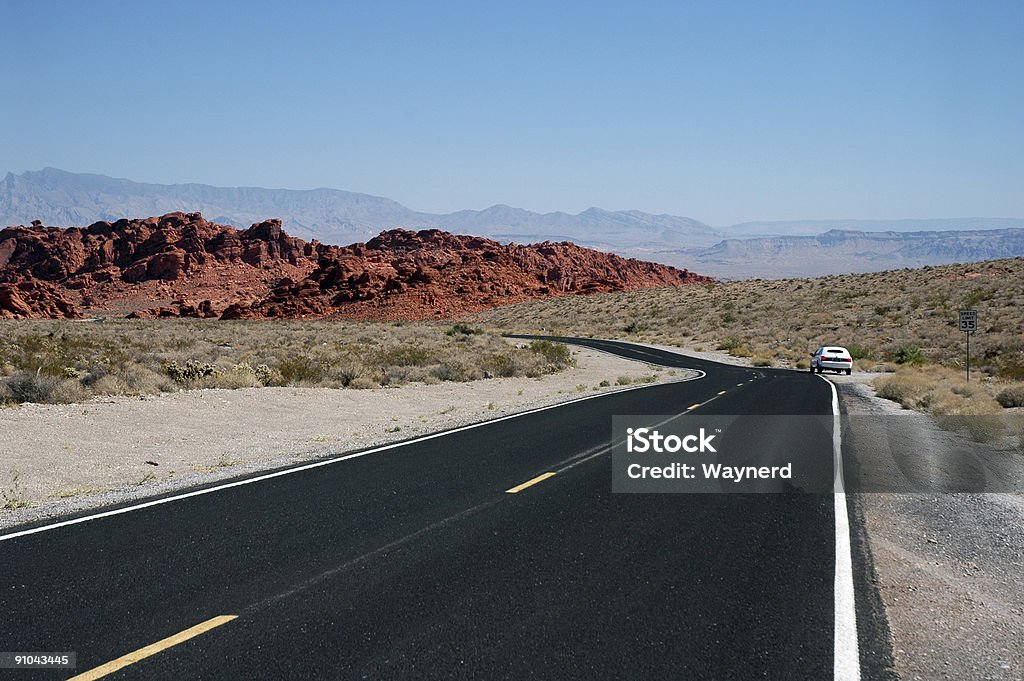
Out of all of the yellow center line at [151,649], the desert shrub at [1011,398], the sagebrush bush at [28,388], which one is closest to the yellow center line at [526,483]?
the yellow center line at [151,649]

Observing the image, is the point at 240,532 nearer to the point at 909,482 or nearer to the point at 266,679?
the point at 266,679

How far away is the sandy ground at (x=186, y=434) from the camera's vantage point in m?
11.0

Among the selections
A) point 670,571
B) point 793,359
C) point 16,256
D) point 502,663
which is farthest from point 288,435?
point 16,256

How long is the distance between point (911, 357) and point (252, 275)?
397 ft

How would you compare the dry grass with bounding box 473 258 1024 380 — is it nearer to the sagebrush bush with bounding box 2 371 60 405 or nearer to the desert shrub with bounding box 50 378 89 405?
the desert shrub with bounding box 50 378 89 405

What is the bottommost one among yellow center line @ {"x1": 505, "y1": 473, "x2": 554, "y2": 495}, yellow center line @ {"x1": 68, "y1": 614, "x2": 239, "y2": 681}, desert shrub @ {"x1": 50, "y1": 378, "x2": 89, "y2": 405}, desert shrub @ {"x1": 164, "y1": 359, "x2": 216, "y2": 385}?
desert shrub @ {"x1": 164, "y1": 359, "x2": 216, "y2": 385}

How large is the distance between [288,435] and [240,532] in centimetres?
884

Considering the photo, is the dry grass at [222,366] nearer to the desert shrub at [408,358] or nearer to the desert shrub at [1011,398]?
the desert shrub at [408,358]

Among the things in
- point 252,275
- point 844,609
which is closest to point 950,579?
point 844,609

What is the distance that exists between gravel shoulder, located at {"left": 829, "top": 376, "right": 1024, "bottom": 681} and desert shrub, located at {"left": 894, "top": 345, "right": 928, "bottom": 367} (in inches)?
1405

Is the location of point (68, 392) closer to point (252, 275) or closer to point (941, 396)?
point (941, 396)

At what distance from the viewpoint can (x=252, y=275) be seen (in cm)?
14350

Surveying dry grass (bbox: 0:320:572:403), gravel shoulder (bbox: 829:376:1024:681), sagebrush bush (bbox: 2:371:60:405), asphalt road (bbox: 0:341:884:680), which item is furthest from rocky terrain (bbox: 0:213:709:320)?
gravel shoulder (bbox: 829:376:1024:681)

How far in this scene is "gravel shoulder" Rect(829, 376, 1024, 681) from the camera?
16.9 feet
